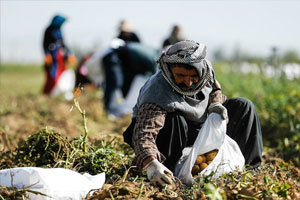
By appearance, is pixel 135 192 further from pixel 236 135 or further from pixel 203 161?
pixel 236 135

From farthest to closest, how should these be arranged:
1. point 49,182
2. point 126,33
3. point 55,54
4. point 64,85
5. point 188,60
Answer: point 64,85, point 55,54, point 126,33, point 188,60, point 49,182

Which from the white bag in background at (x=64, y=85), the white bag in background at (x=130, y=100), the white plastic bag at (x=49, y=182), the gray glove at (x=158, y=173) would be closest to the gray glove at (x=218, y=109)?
the gray glove at (x=158, y=173)

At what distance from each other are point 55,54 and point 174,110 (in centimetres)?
755

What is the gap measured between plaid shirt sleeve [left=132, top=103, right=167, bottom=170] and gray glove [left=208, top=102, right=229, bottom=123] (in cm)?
30

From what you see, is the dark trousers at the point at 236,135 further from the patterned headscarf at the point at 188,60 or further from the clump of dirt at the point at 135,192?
the clump of dirt at the point at 135,192

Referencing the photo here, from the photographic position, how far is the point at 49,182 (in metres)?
2.40

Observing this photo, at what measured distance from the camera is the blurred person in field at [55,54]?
31.4 ft

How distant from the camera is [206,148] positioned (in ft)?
9.25

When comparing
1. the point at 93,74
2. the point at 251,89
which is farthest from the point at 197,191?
the point at 93,74

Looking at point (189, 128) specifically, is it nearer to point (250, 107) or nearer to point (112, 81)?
point (250, 107)

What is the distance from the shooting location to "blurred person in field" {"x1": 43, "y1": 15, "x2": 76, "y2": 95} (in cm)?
959

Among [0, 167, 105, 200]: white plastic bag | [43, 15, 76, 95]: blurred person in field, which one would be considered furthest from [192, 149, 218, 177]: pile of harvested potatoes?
[43, 15, 76, 95]: blurred person in field

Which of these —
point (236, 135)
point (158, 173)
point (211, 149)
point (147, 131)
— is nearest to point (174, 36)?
point (236, 135)

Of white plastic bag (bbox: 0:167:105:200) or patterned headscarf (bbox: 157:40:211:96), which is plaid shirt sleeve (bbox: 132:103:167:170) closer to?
patterned headscarf (bbox: 157:40:211:96)
